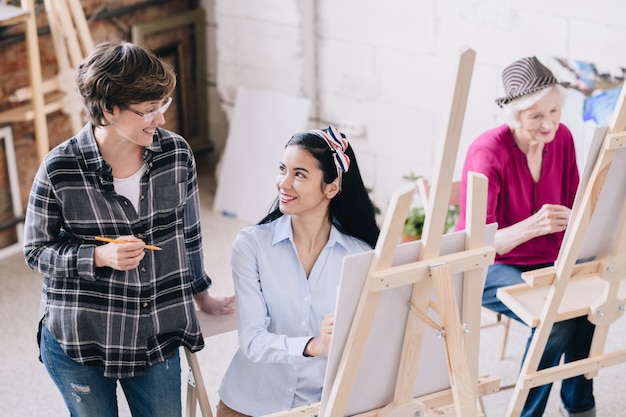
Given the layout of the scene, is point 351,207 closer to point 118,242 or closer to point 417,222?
point 118,242

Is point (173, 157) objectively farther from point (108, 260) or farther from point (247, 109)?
point (247, 109)

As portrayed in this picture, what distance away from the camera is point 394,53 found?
4.32 meters

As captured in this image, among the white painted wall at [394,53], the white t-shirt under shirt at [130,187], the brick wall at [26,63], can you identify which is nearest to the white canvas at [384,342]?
the white t-shirt under shirt at [130,187]

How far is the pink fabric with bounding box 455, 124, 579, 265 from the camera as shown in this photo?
9.45 feet

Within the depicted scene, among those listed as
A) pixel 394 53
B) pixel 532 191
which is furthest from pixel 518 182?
pixel 394 53

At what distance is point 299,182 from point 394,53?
85.7 inches

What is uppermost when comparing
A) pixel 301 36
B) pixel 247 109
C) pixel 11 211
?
pixel 301 36

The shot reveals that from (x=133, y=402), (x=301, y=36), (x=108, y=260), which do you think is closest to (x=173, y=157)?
(x=108, y=260)

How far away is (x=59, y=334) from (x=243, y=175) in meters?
2.60

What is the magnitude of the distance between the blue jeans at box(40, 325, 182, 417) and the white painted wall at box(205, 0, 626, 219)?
2248 millimetres

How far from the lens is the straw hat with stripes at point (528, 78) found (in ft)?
9.23

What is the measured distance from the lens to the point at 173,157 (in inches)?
89.1

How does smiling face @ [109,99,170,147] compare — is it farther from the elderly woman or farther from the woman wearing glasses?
the elderly woman

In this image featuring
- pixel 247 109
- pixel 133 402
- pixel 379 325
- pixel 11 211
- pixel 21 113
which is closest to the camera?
pixel 379 325
